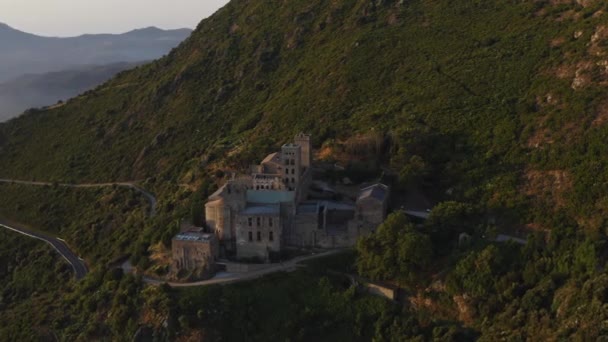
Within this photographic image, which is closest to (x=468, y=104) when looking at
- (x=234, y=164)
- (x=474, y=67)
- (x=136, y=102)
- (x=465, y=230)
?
(x=474, y=67)

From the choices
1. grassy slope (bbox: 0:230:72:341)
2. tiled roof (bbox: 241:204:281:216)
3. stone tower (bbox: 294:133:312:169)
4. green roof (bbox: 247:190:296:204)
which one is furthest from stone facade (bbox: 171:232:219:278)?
grassy slope (bbox: 0:230:72:341)

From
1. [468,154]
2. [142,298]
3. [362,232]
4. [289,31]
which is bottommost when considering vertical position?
[142,298]

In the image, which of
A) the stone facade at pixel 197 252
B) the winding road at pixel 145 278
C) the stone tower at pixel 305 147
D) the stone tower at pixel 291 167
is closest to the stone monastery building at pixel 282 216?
the stone tower at pixel 291 167

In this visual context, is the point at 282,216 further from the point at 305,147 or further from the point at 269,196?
the point at 305,147

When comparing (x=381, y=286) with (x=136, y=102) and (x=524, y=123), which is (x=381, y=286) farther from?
(x=136, y=102)

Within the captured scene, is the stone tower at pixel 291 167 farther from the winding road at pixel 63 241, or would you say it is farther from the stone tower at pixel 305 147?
the winding road at pixel 63 241

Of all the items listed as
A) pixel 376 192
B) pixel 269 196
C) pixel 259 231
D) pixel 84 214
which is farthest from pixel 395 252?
pixel 84 214

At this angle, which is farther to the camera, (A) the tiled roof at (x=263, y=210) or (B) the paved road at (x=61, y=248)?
(B) the paved road at (x=61, y=248)
